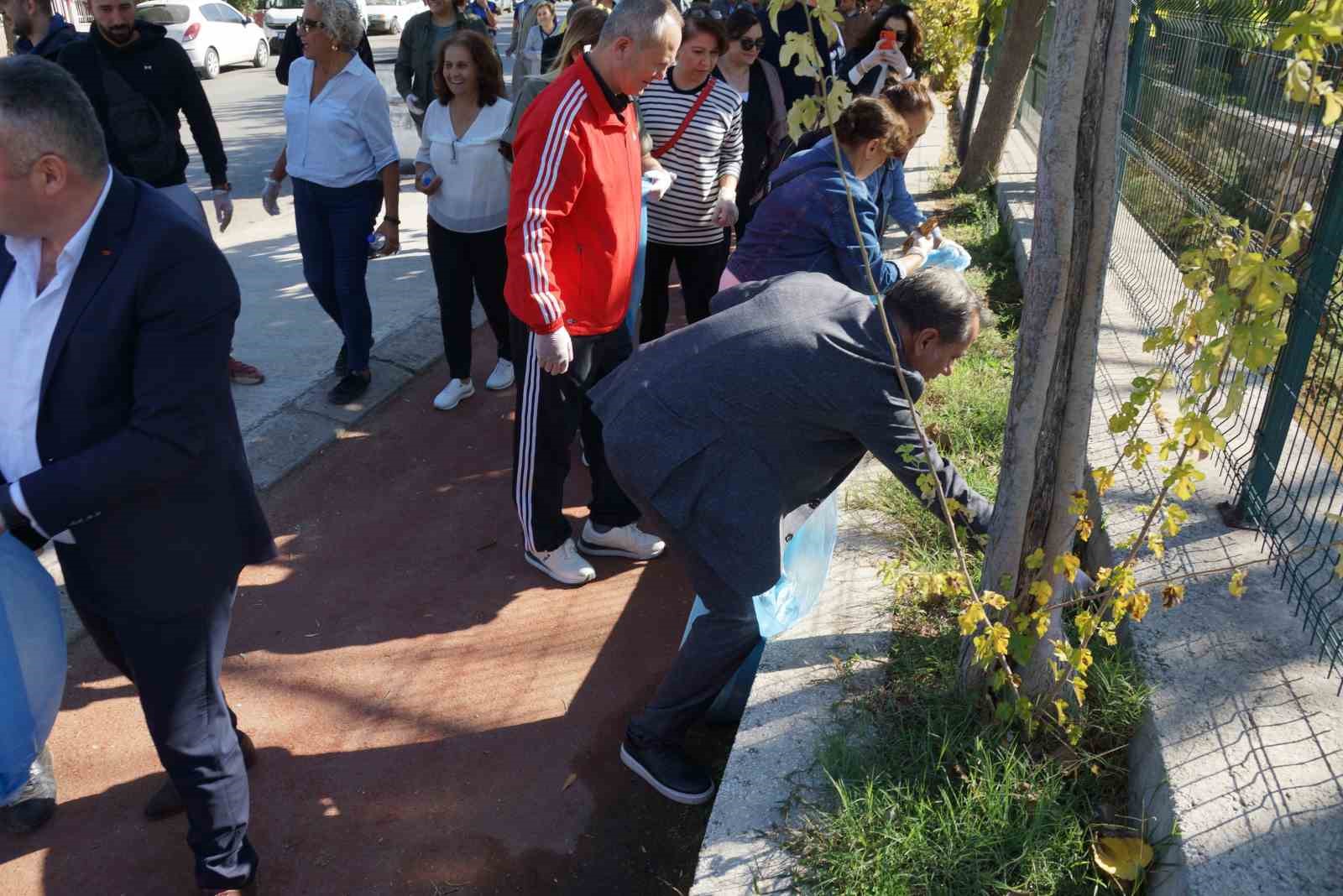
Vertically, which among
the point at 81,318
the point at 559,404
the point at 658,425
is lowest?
the point at 559,404

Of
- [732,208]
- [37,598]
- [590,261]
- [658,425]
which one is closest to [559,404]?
[590,261]

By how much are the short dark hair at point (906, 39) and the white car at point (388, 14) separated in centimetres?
2375

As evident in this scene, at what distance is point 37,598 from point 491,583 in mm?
1920

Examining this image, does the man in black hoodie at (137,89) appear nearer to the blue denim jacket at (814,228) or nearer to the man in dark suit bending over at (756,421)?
the blue denim jacket at (814,228)

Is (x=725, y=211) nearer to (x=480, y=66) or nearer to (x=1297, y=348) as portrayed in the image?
(x=480, y=66)

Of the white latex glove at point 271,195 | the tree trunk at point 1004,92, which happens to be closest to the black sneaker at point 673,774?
the white latex glove at point 271,195

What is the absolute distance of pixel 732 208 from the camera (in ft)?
15.7

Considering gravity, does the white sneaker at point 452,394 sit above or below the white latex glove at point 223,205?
below

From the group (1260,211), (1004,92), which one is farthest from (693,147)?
(1004,92)

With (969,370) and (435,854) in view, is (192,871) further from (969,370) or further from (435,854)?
(969,370)

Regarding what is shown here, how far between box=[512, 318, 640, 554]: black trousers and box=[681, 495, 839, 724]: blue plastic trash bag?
82 cm

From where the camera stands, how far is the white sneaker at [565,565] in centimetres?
408

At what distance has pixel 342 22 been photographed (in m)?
4.69

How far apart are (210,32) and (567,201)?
21.0 metres
